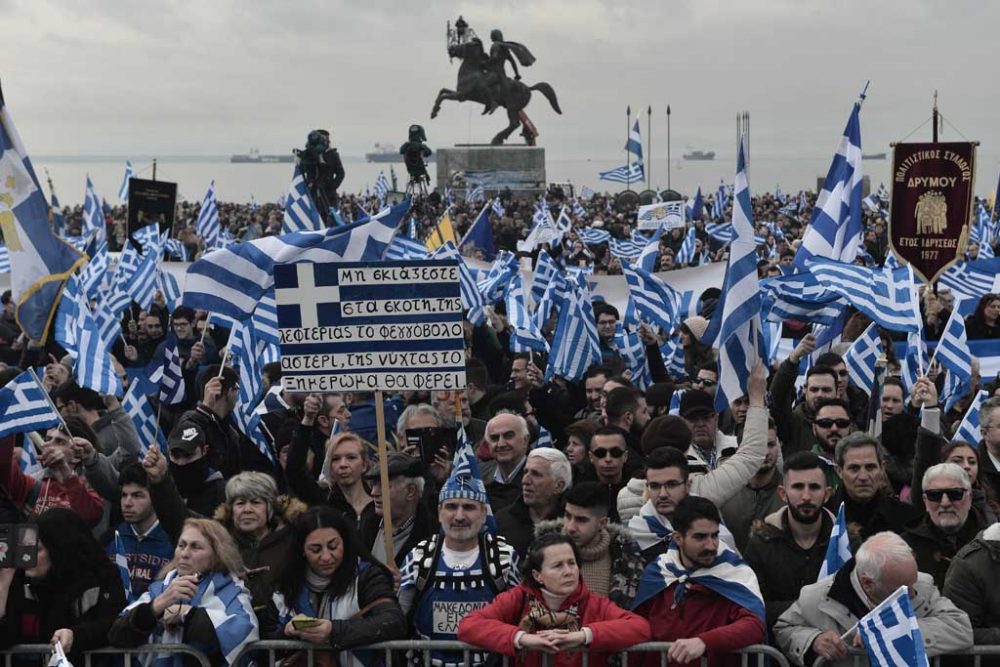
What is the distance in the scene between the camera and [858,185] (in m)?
11.6

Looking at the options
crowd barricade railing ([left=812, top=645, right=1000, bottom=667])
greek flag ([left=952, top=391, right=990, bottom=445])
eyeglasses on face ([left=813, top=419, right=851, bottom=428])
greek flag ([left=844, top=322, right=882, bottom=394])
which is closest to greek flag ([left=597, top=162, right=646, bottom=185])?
greek flag ([left=844, top=322, right=882, bottom=394])

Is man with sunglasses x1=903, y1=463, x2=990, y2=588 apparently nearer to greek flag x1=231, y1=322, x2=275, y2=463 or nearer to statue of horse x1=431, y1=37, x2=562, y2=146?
greek flag x1=231, y1=322, x2=275, y2=463

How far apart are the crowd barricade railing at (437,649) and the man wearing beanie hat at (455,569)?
0.17m

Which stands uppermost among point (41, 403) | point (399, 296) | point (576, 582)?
point (399, 296)

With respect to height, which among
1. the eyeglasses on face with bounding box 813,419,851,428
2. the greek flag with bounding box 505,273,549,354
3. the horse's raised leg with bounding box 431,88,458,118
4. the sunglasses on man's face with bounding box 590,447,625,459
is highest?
the horse's raised leg with bounding box 431,88,458,118

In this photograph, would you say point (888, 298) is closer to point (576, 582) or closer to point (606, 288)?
point (576, 582)

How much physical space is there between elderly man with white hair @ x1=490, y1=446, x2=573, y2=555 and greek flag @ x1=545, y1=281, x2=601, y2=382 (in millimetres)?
4373

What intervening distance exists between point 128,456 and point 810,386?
153 inches

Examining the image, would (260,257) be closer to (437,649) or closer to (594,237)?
(437,649)

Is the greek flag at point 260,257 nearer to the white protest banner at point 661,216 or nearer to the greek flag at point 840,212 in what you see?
the greek flag at point 840,212

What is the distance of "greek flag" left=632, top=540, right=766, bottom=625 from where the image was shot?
5.65m

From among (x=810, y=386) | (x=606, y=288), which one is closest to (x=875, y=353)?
(x=810, y=386)

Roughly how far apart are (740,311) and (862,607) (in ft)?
9.73

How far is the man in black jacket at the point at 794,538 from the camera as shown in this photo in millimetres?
6129
